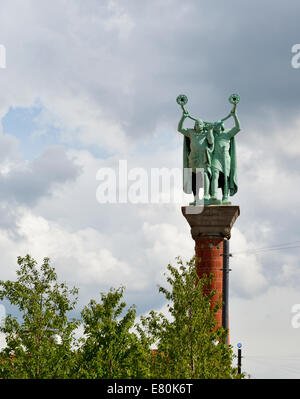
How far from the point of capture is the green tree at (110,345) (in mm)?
33469

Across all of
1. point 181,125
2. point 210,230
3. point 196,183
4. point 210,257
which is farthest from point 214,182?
point 210,257

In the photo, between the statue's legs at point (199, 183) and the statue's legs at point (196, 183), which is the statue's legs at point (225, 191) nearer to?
the statue's legs at point (199, 183)

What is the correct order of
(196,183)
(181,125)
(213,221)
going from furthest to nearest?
1. (181,125)
2. (196,183)
3. (213,221)

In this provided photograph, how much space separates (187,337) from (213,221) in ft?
54.5

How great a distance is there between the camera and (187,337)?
112ft

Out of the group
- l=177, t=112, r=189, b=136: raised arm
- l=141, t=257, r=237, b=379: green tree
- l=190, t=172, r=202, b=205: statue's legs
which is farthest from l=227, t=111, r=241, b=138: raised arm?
l=141, t=257, r=237, b=379: green tree

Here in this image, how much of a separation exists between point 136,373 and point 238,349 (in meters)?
23.6

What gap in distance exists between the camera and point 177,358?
33.3 metres

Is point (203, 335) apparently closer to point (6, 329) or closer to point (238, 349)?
point (6, 329)

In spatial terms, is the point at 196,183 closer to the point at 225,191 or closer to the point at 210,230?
the point at 225,191

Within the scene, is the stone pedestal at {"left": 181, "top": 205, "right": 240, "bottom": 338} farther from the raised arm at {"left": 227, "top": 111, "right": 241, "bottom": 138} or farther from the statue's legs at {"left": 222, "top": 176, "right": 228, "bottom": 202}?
the raised arm at {"left": 227, "top": 111, "right": 241, "bottom": 138}
